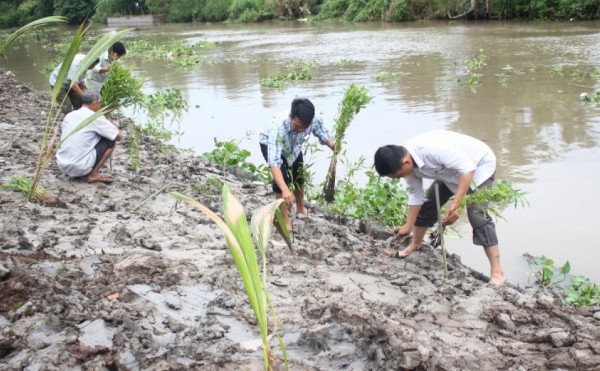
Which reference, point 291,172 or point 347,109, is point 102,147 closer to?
point 291,172

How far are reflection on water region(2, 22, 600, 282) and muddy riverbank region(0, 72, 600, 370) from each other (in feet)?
3.71

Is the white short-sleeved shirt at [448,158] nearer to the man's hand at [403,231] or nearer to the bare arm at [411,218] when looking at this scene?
the bare arm at [411,218]

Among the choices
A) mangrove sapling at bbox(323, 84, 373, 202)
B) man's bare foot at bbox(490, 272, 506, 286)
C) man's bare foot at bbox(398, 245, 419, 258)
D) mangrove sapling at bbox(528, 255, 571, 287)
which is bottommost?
mangrove sapling at bbox(528, 255, 571, 287)

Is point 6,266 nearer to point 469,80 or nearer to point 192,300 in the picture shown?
point 192,300

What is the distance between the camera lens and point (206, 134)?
8.70 metres

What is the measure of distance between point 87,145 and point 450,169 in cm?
327

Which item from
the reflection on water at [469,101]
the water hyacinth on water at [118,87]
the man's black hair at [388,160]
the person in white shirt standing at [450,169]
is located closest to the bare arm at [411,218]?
the person in white shirt standing at [450,169]

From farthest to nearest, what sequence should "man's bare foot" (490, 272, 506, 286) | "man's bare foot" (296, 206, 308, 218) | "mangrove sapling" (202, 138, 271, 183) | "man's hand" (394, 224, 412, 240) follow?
"mangrove sapling" (202, 138, 271, 183) → "man's bare foot" (296, 206, 308, 218) → "man's hand" (394, 224, 412, 240) → "man's bare foot" (490, 272, 506, 286)

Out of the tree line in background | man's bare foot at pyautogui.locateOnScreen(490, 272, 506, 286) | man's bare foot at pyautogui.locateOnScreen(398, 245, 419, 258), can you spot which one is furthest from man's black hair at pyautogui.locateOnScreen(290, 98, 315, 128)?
the tree line in background

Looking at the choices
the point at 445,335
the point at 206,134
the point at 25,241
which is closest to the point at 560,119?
the point at 206,134

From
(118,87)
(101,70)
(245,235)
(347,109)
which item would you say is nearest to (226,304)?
(245,235)

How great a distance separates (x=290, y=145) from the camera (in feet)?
14.1

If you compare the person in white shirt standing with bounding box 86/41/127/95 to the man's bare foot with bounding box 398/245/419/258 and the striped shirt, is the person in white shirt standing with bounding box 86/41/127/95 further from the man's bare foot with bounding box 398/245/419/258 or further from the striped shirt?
the man's bare foot with bounding box 398/245/419/258

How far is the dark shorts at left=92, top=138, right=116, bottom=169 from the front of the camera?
5.19m
